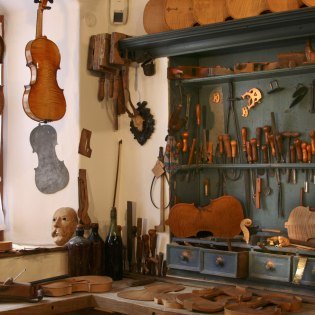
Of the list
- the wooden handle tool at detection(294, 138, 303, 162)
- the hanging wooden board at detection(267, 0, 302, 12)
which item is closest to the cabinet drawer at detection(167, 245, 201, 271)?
the wooden handle tool at detection(294, 138, 303, 162)

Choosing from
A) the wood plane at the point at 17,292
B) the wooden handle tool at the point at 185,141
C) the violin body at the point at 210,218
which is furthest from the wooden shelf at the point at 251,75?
the wood plane at the point at 17,292

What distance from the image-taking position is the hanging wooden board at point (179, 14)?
4.77 metres

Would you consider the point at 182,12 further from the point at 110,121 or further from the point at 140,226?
the point at 140,226

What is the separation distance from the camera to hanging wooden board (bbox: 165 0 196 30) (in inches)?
188

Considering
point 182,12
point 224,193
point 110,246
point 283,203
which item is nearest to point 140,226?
point 110,246

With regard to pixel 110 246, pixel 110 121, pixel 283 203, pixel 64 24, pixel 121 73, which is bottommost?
pixel 110 246

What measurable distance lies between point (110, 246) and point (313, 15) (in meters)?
2.15

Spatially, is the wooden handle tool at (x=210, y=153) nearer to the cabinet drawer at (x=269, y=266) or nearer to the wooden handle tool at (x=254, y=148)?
the wooden handle tool at (x=254, y=148)

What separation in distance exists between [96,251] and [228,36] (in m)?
1.76

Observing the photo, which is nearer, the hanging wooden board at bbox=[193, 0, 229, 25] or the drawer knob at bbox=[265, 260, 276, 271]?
the drawer knob at bbox=[265, 260, 276, 271]

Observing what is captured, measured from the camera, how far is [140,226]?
505 cm

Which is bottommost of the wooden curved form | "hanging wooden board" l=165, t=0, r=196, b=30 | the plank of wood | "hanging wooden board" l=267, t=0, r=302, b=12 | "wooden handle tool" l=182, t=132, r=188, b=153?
the plank of wood

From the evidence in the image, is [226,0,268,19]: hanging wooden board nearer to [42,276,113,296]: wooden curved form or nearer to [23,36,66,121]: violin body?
[23,36,66,121]: violin body

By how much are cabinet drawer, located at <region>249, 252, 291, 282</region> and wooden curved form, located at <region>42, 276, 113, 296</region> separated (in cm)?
95
